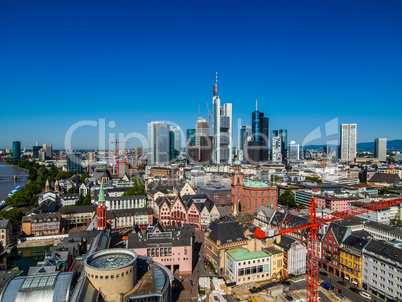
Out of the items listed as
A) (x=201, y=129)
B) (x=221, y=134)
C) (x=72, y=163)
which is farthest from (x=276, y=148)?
(x=72, y=163)

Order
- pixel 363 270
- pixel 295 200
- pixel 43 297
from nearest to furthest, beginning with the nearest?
1. pixel 43 297
2. pixel 363 270
3. pixel 295 200

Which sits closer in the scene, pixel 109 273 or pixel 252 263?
pixel 109 273

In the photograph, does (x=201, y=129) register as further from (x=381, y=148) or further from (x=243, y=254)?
(x=243, y=254)

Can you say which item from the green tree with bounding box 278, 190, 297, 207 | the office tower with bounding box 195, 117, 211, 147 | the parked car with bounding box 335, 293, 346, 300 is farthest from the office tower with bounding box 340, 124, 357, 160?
the parked car with bounding box 335, 293, 346, 300

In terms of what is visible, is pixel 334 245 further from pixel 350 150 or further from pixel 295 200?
pixel 350 150

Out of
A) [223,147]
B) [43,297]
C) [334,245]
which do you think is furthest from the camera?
[223,147]

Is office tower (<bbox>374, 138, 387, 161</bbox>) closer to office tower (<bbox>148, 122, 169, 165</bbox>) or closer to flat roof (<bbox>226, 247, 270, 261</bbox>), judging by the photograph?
office tower (<bbox>148, 122, 169, 165</bbox>)

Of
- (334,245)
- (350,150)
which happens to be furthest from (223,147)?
(334,245)

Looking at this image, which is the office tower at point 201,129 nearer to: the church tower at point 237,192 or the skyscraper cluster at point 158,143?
the skyscraper cluster at point 158,143
